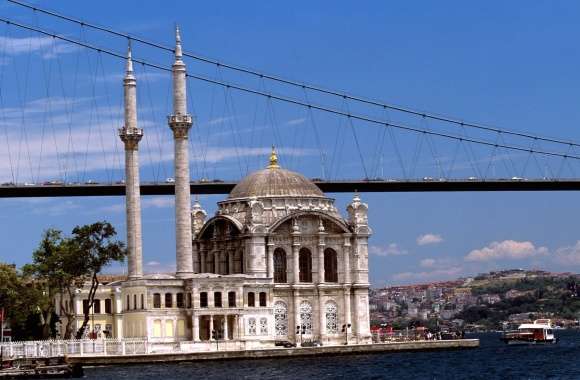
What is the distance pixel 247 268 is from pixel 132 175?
36.7ft

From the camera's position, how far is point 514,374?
239ft

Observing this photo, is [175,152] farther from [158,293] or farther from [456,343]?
[456,343]

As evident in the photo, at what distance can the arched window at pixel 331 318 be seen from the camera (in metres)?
102

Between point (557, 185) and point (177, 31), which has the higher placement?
point (177, 31)

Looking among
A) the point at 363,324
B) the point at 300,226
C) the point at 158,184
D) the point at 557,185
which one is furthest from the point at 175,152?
the point at 557,185

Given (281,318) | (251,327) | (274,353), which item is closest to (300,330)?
(281,318)

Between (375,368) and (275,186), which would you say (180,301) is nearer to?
(275,186)

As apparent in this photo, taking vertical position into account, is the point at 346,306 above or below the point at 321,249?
below

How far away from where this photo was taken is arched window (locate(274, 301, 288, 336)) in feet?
327

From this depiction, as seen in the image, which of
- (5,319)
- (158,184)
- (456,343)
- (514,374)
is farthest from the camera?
(456,343)

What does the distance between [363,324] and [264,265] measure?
840 cm

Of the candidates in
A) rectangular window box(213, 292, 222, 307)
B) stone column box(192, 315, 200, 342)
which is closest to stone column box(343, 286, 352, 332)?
rectangular window box(213, 292, 222, 307)

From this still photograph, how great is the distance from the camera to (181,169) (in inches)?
3595

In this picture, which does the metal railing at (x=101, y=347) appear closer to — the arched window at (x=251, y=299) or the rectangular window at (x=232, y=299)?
the rectangular window at (x=232, y=299)
